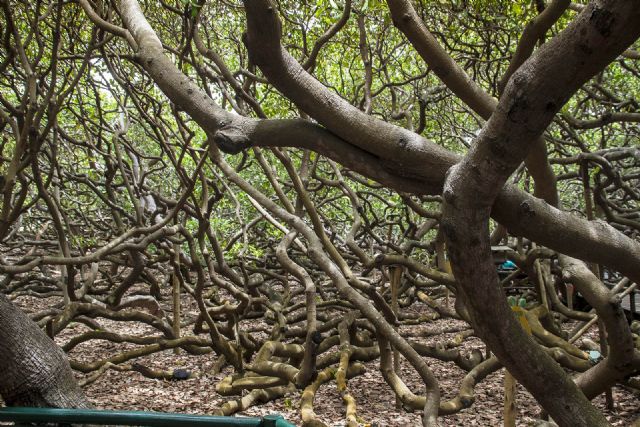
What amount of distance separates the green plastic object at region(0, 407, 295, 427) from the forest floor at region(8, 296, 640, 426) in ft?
9.92

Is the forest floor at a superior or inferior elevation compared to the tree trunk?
superior

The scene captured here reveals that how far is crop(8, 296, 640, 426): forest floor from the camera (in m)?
5.10

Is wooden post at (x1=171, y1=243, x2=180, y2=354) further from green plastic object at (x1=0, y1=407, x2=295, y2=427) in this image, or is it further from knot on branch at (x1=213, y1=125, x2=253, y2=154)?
green plastic object at (x1=0, y1=407, x2=295, y2=427)

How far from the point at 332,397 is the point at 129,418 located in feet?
13.3

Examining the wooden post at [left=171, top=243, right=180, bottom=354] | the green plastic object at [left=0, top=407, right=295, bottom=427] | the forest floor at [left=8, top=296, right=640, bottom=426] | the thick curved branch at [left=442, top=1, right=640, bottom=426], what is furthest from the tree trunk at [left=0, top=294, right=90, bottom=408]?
the wooden post at [left=171, top=243, right=180, bottom=354]

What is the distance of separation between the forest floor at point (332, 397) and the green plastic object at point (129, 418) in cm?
302

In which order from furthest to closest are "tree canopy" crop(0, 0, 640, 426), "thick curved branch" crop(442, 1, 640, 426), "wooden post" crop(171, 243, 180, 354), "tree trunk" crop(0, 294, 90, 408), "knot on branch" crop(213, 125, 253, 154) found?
"wooden post" crop(171, 243, 180, 354) → "tree trunk" crop(0, 294, 90, 408) → "knot on branch" crop(213, 125, 253, 154) → "tree canopy" crop(0, 0, 640, 426) → "thick curved branch" crop(442, 1, 640, 426)

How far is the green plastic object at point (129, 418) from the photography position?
1.71m

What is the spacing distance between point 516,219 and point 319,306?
240 inches

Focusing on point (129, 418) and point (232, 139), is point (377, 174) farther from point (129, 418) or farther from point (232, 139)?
point (129, 418)

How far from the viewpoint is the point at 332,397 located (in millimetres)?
5695

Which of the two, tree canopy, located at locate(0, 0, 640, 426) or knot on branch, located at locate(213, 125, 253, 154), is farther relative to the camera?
knot on branch, located at locate(213, 125, 253, 154)

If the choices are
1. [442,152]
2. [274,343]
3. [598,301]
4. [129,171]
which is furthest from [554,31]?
[129,171]

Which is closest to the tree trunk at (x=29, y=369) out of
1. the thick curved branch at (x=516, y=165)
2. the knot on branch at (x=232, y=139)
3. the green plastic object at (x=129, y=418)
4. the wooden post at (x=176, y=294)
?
the green plastic object at (x=129, y=418)
